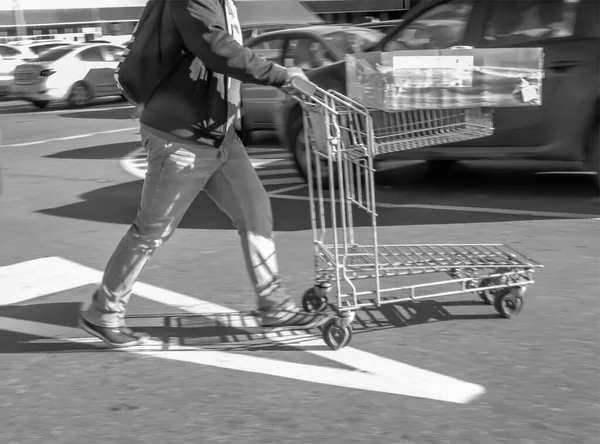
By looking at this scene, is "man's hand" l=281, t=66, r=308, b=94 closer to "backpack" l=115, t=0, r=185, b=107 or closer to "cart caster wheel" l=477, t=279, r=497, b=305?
"backpack" l=115, t=0, r=185, b=107

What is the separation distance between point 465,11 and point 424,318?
4.15m

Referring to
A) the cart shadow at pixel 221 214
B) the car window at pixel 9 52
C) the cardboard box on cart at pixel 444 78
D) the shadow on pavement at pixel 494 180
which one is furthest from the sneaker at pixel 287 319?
the car window at pixel 9 52

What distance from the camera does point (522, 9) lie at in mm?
8055

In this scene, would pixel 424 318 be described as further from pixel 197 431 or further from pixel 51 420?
pixel 51 420

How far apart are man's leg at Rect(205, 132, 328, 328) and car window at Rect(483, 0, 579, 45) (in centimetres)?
405

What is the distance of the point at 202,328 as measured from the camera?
4.93 m

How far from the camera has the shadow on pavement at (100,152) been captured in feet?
40.6

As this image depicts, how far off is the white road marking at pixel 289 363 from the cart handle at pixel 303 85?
1241 mm

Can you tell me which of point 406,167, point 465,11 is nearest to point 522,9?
point 465,11

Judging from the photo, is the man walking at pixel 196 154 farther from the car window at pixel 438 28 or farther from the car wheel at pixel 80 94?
the car wheel at pixel 80 94

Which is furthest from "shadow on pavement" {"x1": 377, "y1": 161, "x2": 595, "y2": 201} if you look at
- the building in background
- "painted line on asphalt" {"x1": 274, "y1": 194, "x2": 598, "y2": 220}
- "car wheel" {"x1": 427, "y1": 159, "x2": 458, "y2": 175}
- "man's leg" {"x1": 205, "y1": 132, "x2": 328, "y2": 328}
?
the building in background

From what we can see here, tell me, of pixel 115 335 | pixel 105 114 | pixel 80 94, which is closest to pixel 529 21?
pixel 115 335

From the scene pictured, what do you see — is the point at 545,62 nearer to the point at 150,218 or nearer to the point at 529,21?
the point at 529,21

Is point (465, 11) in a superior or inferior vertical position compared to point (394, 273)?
superior
